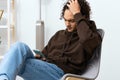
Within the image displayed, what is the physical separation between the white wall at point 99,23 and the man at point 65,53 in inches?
22.0

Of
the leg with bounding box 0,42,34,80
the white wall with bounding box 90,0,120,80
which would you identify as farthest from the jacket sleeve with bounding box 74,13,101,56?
the white wall with bounding box 90,0,120,80

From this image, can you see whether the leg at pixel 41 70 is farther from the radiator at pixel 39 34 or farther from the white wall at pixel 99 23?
the radiator at pixel 39 34

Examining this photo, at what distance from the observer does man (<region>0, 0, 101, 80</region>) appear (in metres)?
1.75

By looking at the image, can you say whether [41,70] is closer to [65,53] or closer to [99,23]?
[65,53]

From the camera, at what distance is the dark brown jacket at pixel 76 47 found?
1.85 metres

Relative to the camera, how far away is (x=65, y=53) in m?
2.00

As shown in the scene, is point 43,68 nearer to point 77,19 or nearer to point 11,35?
point 77,19

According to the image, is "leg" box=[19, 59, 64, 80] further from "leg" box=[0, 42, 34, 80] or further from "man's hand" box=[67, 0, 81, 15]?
"man's hand" box=[67, 0, 81, 15]

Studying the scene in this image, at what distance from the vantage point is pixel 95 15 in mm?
2703

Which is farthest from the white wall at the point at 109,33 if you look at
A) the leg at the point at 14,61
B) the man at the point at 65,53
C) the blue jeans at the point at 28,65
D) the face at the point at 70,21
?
the leg at the point at 14,61

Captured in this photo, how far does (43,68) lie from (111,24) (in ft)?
3.46

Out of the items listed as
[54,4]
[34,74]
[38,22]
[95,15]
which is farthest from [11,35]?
[34,74]

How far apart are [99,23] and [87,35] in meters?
0.89

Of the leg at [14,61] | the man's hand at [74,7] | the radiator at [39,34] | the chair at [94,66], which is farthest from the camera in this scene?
the radiator at [39,34]
